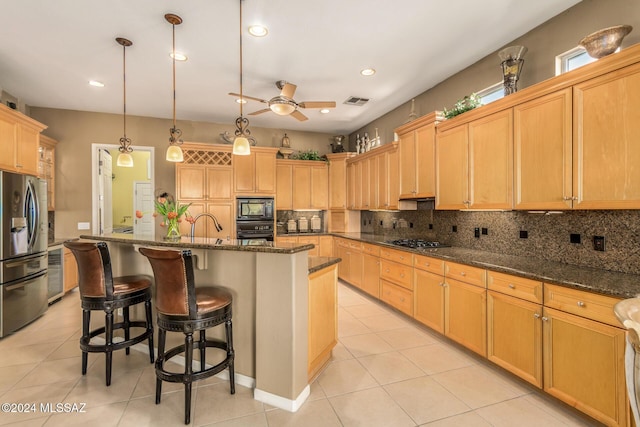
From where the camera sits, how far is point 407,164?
4156mm

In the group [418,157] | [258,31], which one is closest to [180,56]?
[258,31]

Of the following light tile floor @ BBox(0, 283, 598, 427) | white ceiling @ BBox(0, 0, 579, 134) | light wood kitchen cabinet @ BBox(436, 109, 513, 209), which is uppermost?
white ceiling @ BBox(0, 0, 579, 134)

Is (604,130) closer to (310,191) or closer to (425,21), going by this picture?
(425,21)

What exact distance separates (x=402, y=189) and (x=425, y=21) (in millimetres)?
2131

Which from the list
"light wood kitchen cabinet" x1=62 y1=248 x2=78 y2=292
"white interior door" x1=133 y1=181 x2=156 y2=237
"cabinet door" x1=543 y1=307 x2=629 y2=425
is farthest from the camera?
"white interior door" x1=133 y1=181 x2=156 y2=237

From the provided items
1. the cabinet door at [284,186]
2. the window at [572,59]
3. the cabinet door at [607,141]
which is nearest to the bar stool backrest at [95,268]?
the cabinet door at [607,141]

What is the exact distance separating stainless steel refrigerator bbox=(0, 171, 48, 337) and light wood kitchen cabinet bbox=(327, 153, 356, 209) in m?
4.65

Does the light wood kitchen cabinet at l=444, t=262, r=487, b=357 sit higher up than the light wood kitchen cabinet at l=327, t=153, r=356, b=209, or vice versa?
the light wood kitchen cabinet at l=327, t=153, r=356, b=209

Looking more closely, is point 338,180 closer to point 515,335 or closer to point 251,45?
point 251,45

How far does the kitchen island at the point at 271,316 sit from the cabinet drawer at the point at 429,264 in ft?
4.87

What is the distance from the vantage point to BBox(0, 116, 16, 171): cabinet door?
3.45 metres

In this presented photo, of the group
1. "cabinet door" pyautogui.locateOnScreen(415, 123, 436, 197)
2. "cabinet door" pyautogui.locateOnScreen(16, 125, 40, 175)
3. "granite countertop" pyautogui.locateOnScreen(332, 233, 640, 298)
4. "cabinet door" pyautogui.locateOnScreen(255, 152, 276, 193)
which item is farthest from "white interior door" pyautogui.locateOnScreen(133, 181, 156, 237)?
"granite countertop" pyautogui.locateOnScreen(332, 233, 640, 298)

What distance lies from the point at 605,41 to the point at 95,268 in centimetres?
413

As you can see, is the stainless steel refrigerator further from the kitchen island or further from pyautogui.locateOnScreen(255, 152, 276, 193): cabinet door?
pyautogui.locateOnScreen(255, 152, 276, 193): cabinet door
